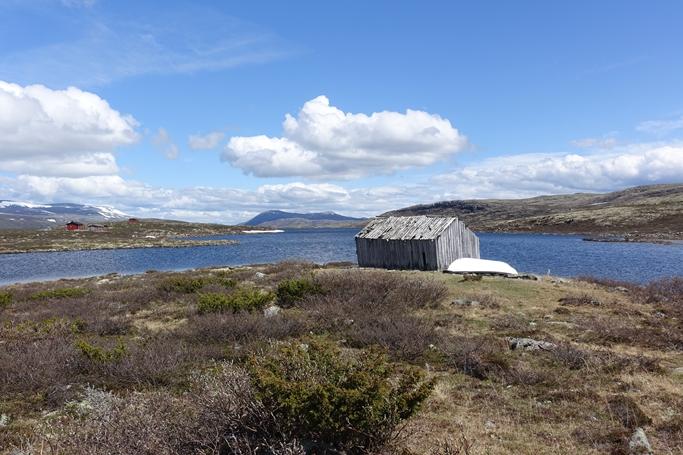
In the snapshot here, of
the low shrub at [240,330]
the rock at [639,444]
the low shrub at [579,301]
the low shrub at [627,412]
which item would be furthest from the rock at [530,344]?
the low shrub at [579,301]

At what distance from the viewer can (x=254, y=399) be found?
6305 mm

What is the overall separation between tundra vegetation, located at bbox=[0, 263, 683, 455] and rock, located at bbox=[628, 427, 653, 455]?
0.11 m

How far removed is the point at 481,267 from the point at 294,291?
14.6m

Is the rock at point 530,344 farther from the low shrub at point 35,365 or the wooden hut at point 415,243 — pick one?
the wooden hut at point 415,243

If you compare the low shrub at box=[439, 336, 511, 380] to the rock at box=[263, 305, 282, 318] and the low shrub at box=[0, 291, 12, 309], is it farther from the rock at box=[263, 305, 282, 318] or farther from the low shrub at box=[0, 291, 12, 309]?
the low shrub at box=[0, 291, 12, 309]

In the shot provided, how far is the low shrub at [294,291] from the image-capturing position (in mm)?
19611

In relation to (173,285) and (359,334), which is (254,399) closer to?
(359,334)

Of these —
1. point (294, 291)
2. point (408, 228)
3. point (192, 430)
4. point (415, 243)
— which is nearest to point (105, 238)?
point (408, 228)

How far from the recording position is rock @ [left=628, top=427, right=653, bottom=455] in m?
6.68

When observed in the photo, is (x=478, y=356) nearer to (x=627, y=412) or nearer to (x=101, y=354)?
(x=627, y=412)

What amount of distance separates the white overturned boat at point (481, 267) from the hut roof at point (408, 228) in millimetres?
2315

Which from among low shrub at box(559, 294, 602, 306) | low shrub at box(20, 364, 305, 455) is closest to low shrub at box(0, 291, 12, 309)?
low shrub at box(20, 364, 305, 455)

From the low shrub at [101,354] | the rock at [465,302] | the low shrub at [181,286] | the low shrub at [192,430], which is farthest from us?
the low shrub at [181,286]

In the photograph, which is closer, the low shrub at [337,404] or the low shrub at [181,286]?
the low shrub at [337,404]
